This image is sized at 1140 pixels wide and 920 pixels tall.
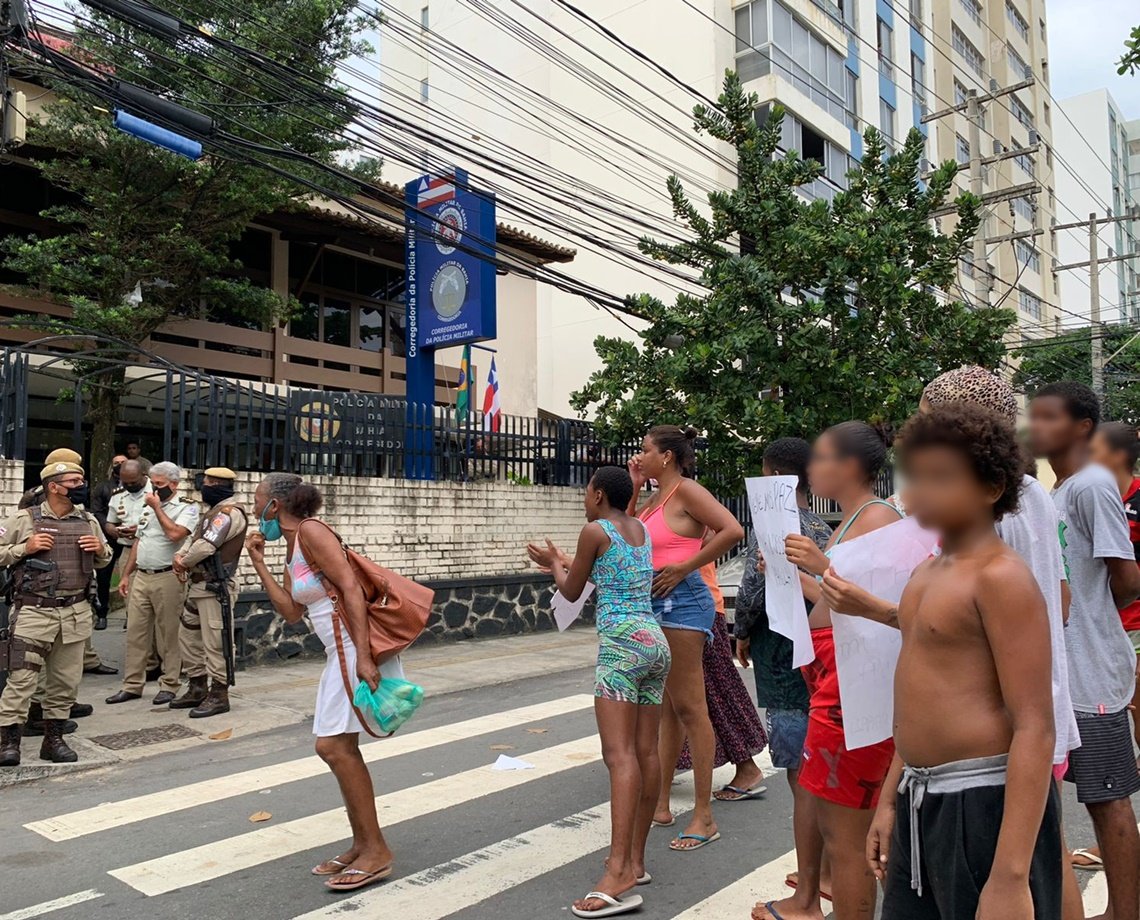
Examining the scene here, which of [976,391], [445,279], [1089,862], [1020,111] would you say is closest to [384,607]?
[976,391]

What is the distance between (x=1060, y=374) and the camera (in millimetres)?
38094

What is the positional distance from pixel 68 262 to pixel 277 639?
700 centimetres

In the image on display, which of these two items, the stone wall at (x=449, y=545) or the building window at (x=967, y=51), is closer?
the stone wall at (x=449, y=545)

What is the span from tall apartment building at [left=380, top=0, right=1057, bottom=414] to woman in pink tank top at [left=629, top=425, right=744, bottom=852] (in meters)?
16.2

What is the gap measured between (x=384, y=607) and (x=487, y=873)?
50.8 inches

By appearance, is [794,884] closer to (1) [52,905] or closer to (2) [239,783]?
(1) [52,905]

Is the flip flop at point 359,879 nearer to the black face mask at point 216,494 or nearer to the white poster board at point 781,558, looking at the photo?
the white poster board at point 781,558

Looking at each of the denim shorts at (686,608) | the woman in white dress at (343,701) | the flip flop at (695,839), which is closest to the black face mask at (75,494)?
the woman in white dress at (343,701)

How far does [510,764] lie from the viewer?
6164mm

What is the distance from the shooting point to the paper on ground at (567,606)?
14.1 feet

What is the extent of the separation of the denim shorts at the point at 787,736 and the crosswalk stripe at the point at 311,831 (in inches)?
78.9

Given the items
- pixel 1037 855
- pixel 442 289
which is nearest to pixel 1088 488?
pixel 1037 855

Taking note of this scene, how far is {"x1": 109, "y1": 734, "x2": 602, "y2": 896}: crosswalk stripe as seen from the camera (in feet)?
14.3

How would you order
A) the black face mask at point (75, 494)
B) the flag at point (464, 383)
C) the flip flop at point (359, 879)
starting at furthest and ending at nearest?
1. the flag at point (464, 383)
2. the black face mask at point (75, 494)
3. the flip flop at point (359, 879)
